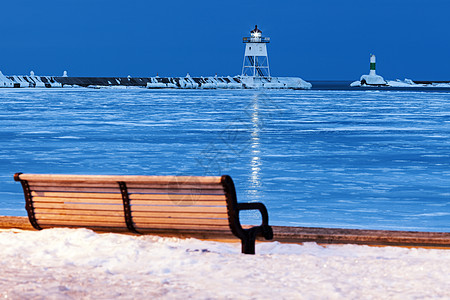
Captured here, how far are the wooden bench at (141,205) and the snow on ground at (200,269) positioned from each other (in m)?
0.21

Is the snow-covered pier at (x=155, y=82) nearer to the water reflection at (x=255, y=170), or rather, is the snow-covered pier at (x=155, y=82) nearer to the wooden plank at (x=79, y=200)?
the water reflection at (x=255, y=170)

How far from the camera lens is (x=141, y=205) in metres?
5.31

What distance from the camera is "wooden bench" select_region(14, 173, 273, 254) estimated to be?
493 centimetres

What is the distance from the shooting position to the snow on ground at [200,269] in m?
4.48

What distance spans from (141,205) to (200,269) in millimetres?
723

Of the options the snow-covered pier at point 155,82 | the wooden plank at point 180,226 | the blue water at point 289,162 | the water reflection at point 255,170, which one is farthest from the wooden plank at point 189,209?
the snow-covered pier at point 155,82

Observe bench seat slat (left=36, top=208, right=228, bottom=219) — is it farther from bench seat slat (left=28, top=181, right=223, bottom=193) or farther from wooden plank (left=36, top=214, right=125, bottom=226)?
bench seat slat (left=28, top=181, right=223, bottom=193)

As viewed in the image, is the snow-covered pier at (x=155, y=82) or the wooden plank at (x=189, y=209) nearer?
the wooden plank at (x=189, y=209)

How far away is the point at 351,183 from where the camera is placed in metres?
12.5

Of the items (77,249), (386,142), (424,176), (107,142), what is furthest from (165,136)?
(77,249)

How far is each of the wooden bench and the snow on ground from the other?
0.21m

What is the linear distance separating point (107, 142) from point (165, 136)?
117 inches

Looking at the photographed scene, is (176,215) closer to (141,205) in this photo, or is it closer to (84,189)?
(141,205)

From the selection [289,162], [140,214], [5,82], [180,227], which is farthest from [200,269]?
[5,82]
